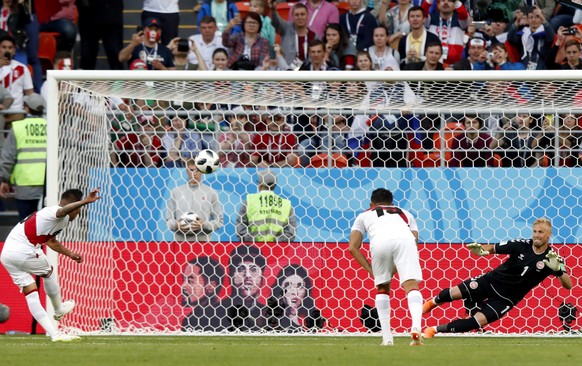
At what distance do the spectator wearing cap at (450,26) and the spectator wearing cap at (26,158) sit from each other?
19.0 ft

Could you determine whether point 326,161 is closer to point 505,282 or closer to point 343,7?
point 505,282

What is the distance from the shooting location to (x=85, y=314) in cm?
1388

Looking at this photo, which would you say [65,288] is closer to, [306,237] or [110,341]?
[110,341]

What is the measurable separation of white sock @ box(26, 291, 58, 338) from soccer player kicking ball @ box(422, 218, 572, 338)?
155 inches

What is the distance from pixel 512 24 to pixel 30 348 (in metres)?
9.28

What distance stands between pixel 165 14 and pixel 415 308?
28.2 feet

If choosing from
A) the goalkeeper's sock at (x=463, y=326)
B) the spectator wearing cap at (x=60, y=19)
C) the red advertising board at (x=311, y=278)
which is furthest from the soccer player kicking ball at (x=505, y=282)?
the spectator wearing cap at (x=60, y=19)

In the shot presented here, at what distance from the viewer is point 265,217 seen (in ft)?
46.2

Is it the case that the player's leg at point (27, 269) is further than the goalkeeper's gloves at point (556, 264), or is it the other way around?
the goalkeeper's gloves at point (556, 264)

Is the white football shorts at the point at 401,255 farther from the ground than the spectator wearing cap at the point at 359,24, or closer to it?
closer to it

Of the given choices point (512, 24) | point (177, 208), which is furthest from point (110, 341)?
point (512, 24)

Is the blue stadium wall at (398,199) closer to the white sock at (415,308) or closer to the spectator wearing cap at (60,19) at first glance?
the white sock at (415,308)

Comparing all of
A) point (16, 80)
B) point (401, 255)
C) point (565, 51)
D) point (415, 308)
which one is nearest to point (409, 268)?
point (401, 255)

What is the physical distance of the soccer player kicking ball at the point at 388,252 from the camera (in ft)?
36.8
